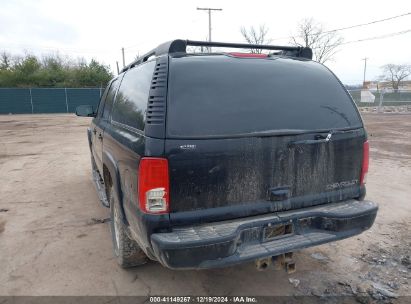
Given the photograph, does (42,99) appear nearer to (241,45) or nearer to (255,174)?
(241,45)

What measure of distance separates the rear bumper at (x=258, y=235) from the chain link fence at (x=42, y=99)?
94.1 ft

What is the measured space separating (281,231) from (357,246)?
1.70m

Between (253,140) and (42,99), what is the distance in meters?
30.1

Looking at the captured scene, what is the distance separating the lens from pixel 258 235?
8.20 ft

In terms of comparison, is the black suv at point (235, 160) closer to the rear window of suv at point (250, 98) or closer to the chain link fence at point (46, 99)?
the rear window of suv at point (250, 98)

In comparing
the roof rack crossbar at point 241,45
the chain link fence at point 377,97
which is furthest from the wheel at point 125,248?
the chain link fence at point 377,97

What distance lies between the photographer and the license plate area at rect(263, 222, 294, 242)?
2.52m

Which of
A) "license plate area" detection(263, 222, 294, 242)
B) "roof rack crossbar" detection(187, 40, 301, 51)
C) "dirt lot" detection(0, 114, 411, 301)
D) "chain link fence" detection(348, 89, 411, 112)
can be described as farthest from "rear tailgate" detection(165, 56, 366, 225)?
"chain link fence" detection(348, 89, 411, 112)

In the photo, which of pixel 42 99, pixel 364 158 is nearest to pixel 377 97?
pixel 42 99

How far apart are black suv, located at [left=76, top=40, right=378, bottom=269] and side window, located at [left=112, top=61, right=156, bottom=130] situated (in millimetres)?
22

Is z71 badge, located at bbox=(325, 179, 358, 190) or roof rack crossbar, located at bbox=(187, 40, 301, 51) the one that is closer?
z71 badge, located at bbox=(325, 179, 358, 190)

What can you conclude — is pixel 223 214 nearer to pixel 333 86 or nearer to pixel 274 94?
pixel 274 94

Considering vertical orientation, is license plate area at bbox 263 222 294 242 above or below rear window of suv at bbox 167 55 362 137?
below

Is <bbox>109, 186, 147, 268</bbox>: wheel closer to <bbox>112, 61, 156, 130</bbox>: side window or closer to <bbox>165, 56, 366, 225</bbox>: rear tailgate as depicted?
<bbox>112, 61, 156, 130</bbox>: side window
